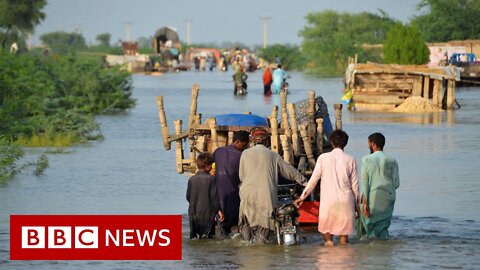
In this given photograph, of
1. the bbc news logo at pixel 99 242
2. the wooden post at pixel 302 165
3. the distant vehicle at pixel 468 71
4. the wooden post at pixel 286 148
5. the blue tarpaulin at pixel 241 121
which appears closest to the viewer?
the bbc news logo at pixel 99 242

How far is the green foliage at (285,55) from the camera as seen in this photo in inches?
4222

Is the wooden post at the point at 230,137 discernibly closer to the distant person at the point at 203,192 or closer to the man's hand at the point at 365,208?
the distant person at the point at 203,192

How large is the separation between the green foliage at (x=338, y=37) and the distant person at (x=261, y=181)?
69120mm

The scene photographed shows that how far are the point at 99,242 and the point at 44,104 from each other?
1590 cm

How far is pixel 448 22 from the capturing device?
7925cm

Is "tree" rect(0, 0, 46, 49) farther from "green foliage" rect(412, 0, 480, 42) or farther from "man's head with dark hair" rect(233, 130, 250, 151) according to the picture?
"man's head with dark hair" rect(233, 130, 250, 151)

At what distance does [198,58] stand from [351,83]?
2814 inches

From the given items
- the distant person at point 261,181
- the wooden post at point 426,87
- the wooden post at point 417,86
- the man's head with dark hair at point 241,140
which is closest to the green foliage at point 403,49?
the wooden post at point 426,87

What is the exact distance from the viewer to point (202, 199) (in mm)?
14336

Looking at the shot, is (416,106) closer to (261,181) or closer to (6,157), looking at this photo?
(6,157)

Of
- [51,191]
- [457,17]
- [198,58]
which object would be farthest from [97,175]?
[198,58]

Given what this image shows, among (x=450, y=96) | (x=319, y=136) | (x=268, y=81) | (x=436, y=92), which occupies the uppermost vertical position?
(x=319, y=136)

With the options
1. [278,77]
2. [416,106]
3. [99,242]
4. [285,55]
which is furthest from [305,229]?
[285,55]

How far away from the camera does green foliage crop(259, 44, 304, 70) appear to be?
10723 centimetres
